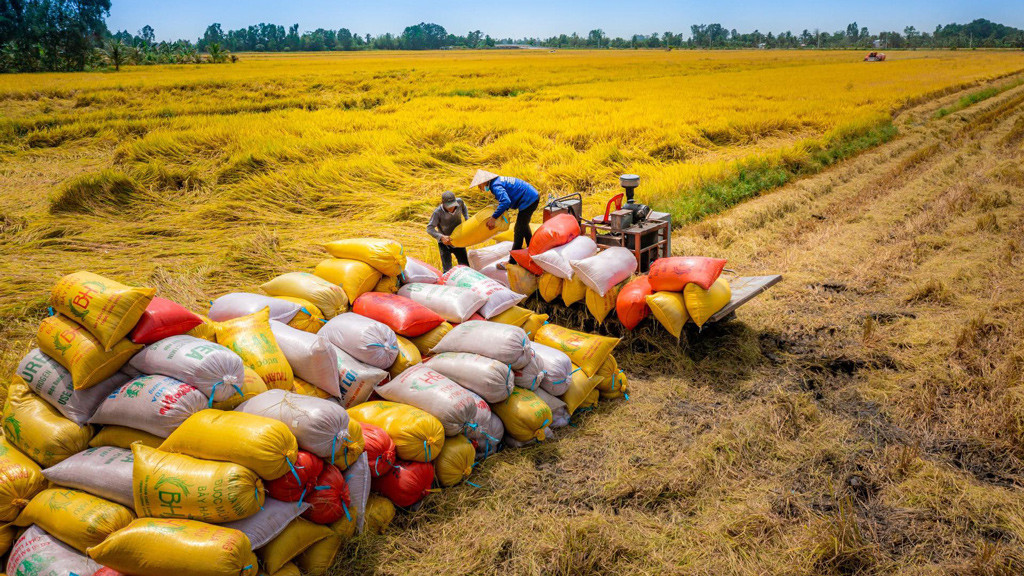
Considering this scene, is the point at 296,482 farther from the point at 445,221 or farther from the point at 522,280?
the point at 445,221

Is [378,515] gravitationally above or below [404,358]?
below

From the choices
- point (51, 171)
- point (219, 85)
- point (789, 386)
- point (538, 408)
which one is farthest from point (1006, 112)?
point (219, 85)

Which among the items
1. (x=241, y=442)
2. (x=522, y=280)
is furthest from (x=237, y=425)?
(x=522, y=280)

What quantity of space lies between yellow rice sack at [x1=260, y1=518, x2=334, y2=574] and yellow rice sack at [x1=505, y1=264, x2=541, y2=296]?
2728 millimetres

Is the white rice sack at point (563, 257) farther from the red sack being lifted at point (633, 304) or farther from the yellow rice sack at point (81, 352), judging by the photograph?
the yellow rice sack at point (81, 352)

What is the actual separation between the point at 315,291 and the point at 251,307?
15.9 inches

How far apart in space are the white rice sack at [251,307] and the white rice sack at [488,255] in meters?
1.99

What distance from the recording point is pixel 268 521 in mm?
2291

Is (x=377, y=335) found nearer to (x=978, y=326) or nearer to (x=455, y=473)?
(x=455, y=473)

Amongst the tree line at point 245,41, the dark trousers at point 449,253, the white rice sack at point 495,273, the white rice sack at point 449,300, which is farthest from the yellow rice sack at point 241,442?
the tree line at point 245,41

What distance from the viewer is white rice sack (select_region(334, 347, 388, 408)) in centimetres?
321

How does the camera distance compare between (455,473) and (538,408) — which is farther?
(538,408)

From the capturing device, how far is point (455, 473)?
9.71ft

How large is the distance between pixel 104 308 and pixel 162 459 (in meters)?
0.80
